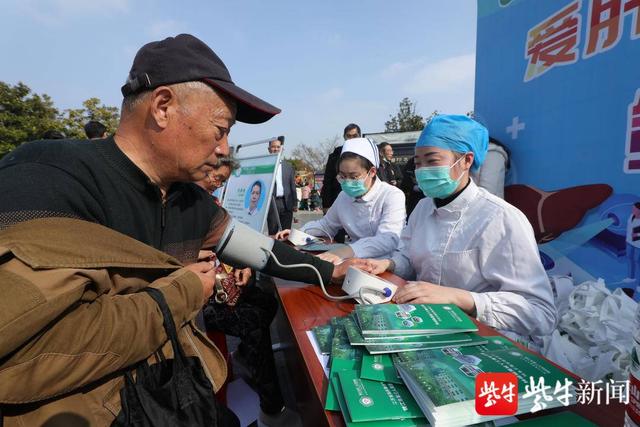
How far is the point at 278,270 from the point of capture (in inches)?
62.6

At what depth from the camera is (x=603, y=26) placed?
2.32 meters

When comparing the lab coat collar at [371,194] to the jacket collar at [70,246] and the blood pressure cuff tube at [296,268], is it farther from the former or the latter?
the jacket collar at [70,246]

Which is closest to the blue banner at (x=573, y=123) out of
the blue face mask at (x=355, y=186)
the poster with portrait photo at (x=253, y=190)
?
the blue face mask at (x=355, y=186)

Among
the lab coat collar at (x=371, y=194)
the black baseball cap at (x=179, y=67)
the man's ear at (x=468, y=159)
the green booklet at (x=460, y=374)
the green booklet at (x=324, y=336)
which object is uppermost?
the black baseball cap at (x=179, y=67)

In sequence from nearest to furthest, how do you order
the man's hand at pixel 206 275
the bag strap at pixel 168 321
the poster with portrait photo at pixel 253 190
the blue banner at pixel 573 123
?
1. the bag strap at pixel 168 321
2. the man's hand at pixel 206 275
3. the blue banner at pixel 573 123
4. the poster with portrait photo at pixel 253 190

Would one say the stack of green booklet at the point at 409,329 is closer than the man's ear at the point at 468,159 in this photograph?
Yes

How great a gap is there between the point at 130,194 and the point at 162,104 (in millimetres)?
300

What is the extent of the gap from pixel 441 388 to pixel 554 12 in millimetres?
3321

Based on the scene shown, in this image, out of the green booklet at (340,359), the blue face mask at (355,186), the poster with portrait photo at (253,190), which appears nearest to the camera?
the green booklet at (340,359)

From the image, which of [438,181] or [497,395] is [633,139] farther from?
[497,395]

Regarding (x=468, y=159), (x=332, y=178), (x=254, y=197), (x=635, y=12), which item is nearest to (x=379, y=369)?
(x=468, y=159)

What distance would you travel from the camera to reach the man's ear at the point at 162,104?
101 cm

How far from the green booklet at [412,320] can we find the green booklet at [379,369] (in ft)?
0.26

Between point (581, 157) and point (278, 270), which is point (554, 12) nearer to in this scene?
point (581, 157)
